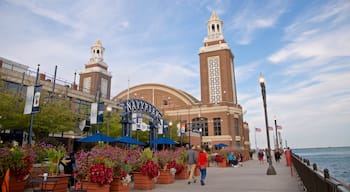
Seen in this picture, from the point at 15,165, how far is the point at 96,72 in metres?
78.6

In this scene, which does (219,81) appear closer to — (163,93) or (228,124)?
(228,124)

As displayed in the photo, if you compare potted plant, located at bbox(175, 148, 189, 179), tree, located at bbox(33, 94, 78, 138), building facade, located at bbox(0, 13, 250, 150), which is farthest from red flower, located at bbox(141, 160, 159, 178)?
building facade, located at bbox(0, 13, 250, 150)

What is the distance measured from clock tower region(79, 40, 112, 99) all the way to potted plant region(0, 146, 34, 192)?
3036 inches

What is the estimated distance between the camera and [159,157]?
40.7 feet

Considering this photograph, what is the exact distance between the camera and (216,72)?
231 ft

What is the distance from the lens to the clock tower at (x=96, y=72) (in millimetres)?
84938

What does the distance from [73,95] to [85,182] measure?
28967mm

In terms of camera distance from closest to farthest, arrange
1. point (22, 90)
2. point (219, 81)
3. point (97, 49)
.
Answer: point (22, 90), point (219, 81), point (97, 49)

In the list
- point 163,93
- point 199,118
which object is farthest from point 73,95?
point 163,93

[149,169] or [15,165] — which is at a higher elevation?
[15,165]

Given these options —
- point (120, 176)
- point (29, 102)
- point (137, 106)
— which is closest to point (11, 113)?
point (29, 102)

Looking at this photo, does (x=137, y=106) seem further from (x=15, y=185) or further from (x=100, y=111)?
(x=15, y=185)

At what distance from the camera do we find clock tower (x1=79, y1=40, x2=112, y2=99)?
84938 mm

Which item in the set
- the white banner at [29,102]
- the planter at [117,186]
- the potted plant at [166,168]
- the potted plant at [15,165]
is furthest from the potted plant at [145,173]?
the white banner at [29,102]
